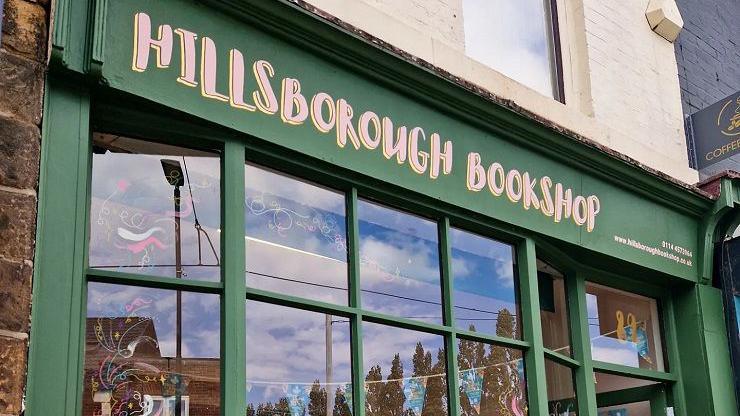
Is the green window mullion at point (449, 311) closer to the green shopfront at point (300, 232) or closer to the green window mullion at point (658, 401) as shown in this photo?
the green shopfront at point (300, 232)

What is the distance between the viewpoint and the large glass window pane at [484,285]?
5.72 meters

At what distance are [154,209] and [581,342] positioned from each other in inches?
136

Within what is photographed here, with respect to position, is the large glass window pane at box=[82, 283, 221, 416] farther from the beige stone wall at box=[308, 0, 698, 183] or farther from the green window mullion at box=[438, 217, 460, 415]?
the beige stone wall at box=[308, 0, 698, 183]

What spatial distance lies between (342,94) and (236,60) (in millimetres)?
714

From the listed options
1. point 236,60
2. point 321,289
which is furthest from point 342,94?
point 321,289

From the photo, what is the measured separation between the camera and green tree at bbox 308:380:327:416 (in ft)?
15.3

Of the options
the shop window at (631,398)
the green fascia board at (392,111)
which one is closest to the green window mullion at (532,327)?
the green fascia board at (392,111)

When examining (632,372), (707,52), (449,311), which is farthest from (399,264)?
(707,52)

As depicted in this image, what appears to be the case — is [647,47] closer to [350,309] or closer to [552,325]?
[552,325]

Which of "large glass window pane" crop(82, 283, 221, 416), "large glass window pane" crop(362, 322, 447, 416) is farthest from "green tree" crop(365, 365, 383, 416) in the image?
"large glass window pane" crop(82, 283, 221, 416)

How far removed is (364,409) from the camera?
4832mm

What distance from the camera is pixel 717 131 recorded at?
8.04m

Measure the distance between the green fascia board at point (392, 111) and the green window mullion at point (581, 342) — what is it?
342mm

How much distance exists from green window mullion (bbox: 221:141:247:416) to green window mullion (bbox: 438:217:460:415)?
4.94ft
